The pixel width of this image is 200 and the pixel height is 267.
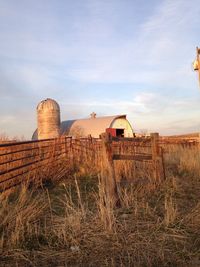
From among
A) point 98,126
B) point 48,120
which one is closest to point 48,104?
point 48,120

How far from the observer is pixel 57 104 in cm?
2897

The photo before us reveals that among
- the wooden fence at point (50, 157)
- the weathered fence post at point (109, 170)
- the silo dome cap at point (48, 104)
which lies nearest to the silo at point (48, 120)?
the silo dome cap at point (48, 104)

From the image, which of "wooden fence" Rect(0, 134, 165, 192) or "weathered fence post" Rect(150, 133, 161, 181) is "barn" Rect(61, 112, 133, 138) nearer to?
"wooden fence" Rect(0, 134, 165, 192)

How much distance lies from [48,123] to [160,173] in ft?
67.9

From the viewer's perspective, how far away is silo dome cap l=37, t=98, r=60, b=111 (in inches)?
1108

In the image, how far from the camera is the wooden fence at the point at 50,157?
24.3 feet

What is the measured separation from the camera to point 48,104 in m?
28.2

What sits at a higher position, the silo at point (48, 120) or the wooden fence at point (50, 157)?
the silo at point (48, 120)

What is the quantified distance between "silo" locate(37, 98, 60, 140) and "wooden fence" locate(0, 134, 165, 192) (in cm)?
1419

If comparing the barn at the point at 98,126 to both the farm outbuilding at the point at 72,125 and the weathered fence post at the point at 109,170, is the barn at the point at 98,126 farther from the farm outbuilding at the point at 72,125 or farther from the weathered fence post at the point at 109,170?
the weathered fence post at the point at 109,170

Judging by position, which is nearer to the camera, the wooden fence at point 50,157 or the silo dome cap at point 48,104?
the wooden fence at point 50,157

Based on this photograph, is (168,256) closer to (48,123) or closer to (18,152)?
(18,152)

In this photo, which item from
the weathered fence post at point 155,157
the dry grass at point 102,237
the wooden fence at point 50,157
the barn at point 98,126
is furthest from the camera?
the barn at point 98,126

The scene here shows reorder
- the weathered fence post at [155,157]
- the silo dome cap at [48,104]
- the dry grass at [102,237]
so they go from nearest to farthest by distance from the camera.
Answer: the dry grass at [102,237]
the weathered fence post at [155,157]
the silo dome cap at [48,104]
